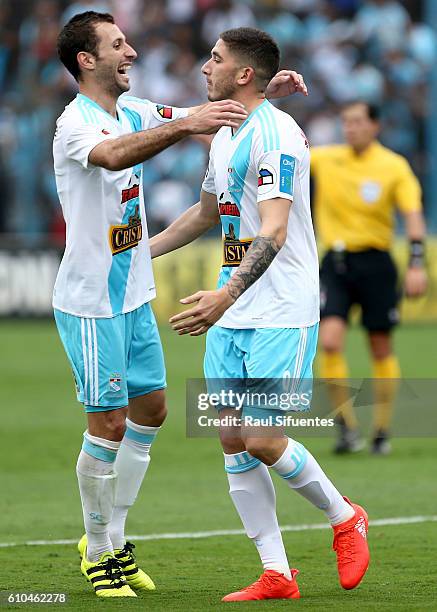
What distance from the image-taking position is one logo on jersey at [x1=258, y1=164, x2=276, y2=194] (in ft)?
17.1

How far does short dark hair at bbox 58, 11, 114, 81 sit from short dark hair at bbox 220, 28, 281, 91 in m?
0.62

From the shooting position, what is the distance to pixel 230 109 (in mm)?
5098

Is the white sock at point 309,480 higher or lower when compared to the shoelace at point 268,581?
higher

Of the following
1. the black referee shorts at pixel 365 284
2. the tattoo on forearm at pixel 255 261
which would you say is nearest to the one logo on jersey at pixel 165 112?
the tattoo on forearm at pixel 255 261

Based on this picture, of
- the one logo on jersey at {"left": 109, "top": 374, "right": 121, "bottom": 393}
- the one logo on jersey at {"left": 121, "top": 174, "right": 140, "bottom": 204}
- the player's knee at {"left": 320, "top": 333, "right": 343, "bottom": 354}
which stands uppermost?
the one logo on jersey at {"left": 121, "top": 174, "right": 140, "bottom": 204}

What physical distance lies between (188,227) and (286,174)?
3.30 feet

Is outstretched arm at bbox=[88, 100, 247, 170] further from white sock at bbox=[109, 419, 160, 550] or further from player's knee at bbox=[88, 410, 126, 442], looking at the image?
white sock at bbox=[109, 419, 160, 550]

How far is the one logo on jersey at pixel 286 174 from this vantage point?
5.22 m

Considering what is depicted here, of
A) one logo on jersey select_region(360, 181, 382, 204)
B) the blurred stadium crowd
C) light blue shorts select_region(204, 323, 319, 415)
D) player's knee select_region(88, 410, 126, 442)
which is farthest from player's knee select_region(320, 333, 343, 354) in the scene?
the blurred stadium crowd

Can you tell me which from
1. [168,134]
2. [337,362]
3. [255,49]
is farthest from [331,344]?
[168,134]

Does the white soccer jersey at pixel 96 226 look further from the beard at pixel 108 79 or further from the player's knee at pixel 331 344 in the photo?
the player's knee at pixel 331 344

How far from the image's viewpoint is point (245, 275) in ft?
16.6

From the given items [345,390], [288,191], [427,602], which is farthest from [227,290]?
[345,390]

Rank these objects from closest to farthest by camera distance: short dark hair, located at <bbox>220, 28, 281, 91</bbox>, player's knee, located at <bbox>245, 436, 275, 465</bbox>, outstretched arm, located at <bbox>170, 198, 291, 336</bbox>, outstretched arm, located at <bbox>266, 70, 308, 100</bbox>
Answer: outstretched arm, located at <bbox>170, 198, 291, 336</bbox>, player's knee, located at <bbox>245, 436, 275, 465</bbox>, short dark hair, located at <bbox>220, 28, 281, 91</bbox>, outstretched arm, located at <bbox>266, 70, 308, 100</bbox>
